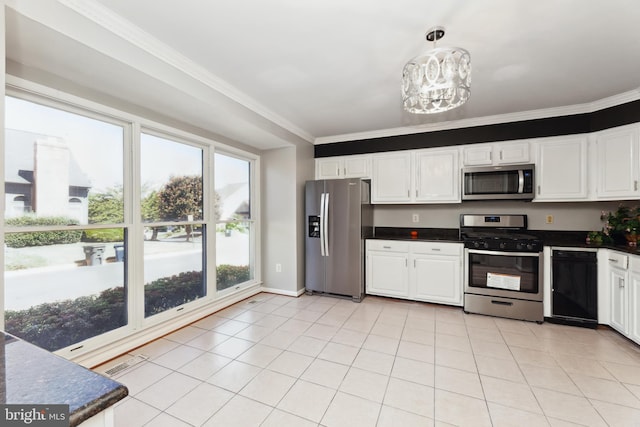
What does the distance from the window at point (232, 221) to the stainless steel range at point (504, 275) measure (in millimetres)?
2979

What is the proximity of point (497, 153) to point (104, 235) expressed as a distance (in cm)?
431

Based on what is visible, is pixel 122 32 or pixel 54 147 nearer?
pixel 122 32

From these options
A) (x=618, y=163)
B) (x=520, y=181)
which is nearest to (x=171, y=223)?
(x=520, y=181)

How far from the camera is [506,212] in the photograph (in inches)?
139

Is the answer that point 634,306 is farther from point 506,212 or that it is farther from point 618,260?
point 506,212

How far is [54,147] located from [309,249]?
2.87 m

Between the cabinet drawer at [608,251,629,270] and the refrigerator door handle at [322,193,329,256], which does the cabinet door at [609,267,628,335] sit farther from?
the refrigerator door handle at [322,193,329,256]

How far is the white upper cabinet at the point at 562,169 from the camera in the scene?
301 centimetres

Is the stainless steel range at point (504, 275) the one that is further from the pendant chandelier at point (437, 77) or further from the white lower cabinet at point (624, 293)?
the pendant chandelier at point (437, 77)

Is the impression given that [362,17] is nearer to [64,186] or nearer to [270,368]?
[64,186]

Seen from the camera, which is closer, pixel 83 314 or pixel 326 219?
pixel 83 314

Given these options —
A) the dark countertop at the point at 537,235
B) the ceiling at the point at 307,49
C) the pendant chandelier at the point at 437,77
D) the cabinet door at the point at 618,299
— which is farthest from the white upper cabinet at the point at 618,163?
the pendant chandelier at the point at 437,77

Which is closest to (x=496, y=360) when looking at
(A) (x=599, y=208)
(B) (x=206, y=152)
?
(A) (x=599, y=208)

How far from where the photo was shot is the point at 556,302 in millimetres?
2902
